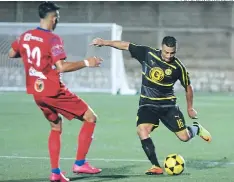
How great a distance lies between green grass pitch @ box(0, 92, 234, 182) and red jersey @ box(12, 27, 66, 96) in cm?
101

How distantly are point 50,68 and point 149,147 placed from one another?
5.27ft

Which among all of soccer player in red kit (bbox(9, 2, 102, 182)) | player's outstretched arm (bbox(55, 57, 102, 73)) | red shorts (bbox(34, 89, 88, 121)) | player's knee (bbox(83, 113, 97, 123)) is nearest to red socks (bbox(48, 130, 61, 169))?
soccer player in red kit (bbox(9, 2, 102, 182))

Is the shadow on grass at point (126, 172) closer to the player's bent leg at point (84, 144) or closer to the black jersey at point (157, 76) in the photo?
the player's bent leg at point (84, 144)

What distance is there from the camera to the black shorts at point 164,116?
8039 millimetres

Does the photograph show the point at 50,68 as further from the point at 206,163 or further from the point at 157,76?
the point at 206,163

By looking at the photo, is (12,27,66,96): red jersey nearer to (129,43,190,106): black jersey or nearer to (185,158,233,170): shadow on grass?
(129,43,190,106): black jersey

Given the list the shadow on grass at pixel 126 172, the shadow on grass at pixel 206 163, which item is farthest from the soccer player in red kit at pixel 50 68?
the shadow on grass at pixel 206 163

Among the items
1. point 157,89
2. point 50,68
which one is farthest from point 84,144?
point 157,89

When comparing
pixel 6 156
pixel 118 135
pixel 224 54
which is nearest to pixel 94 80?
pixel 224 54

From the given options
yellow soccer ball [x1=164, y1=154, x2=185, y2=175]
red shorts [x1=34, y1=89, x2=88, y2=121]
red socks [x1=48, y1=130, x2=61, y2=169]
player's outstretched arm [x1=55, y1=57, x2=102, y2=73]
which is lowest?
yellow soccer ball [x1=164, y1=154, x2=185, y2=175]

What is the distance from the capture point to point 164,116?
26.8 ft

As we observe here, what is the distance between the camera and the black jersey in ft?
26.2

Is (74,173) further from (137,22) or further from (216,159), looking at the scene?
(137,22)

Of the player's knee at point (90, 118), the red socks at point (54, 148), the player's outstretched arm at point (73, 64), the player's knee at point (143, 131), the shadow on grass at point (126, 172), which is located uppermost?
the player's outstretched arm at point (73, 64)
